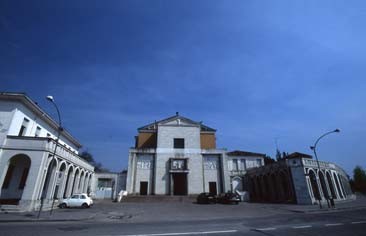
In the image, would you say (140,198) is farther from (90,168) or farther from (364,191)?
Result: (364,191)

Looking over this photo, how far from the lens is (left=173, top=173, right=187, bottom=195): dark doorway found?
34.1m

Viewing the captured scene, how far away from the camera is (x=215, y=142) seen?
40.0 metres

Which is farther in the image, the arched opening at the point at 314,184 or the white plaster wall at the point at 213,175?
the white plaster wall at the point at 213,175

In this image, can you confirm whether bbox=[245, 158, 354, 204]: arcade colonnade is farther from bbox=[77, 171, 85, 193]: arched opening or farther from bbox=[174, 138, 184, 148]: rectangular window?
bbox=[77, 171, 85, 193]: arched opening

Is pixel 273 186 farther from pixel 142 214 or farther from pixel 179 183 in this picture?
pixel 142 214

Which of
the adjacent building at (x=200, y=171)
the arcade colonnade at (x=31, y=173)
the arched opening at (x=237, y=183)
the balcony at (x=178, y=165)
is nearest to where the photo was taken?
the arcade colonnade at (x=31, y=173)

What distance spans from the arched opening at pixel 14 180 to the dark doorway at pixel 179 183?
821 inches

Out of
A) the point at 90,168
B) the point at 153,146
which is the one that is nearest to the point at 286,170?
the point at 153,146

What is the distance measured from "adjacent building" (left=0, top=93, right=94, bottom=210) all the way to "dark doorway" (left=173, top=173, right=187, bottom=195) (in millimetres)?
17106

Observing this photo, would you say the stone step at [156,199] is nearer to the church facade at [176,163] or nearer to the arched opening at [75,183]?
the church facade at [176,163]

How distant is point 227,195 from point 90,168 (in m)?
23.8

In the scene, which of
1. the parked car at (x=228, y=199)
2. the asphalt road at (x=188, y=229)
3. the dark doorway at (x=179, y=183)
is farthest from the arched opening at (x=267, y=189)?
the asphalt road at (x=188, y=229)

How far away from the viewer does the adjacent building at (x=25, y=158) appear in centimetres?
1818

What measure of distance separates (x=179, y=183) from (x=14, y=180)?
895 inches
